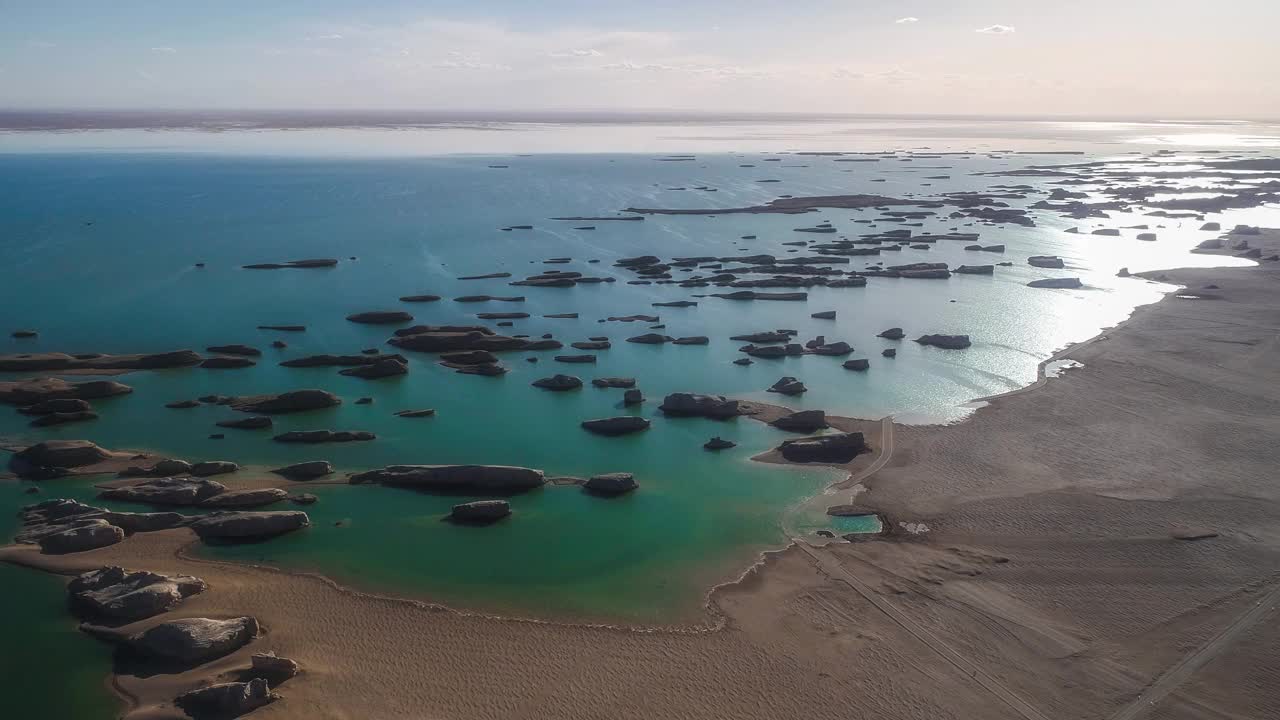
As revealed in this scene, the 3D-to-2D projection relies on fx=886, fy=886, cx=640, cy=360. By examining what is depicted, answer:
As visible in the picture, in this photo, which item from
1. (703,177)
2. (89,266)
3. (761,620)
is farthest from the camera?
(703,177)

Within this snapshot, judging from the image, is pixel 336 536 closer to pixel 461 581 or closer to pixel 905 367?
pixel 461 581

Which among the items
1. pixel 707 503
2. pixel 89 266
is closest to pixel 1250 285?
pixel 707 503

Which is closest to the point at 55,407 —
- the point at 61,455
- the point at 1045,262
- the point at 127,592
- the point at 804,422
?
the point at 61,455

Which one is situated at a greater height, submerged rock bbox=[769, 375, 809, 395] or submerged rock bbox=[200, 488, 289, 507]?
submerged rock bbox=[769, 375, 809, 395]

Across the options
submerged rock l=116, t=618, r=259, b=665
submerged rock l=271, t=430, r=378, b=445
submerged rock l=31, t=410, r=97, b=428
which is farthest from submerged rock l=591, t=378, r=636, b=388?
submerged rock l=116, t=618, r=259, b=665

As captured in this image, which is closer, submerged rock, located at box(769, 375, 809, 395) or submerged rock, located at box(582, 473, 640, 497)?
submerged rock, located at box(582, 473, 640, 497)

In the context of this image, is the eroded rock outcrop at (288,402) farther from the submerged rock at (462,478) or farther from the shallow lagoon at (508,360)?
the submerged rock at (462,478)

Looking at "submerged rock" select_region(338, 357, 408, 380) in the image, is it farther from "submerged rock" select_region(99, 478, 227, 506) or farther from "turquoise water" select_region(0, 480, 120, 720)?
"turquoise water" select_region(0, 480, 120, 720)
